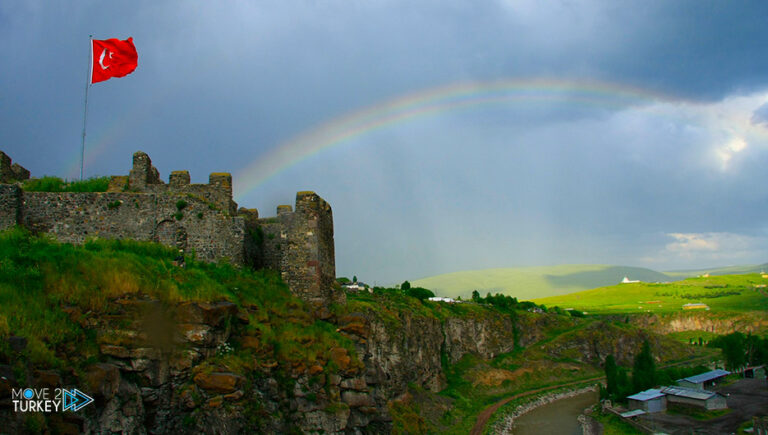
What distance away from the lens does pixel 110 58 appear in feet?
102

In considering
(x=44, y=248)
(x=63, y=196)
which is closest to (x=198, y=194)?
(x=63, y=196)

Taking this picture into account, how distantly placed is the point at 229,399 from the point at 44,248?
34.9 feet

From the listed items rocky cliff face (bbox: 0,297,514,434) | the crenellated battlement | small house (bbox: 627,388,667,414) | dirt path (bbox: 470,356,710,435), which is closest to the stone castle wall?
the crenellated battlement

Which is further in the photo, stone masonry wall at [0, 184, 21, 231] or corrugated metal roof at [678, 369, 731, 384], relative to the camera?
corrugated metal roof at [678, 369, 731, 384]

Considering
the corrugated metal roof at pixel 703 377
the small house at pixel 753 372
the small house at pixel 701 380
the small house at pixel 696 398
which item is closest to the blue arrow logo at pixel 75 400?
the small house at pixel 696 398

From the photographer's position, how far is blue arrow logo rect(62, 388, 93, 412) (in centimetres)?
1467

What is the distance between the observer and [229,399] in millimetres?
19203

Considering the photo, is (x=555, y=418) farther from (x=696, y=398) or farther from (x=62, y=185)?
(x=62, y=185)

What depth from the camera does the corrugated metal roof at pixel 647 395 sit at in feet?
220

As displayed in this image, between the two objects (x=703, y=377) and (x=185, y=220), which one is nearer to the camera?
(x=185, y=220)

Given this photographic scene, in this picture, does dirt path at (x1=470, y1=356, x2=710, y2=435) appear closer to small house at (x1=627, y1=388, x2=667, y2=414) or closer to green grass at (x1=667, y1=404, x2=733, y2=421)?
small house at (x1=627, y1=388, x2=667, y2=414)

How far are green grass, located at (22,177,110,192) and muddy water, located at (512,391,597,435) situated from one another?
55.5m

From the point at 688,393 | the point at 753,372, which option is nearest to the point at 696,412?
the point at 688,393

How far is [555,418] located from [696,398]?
18.6 metres
